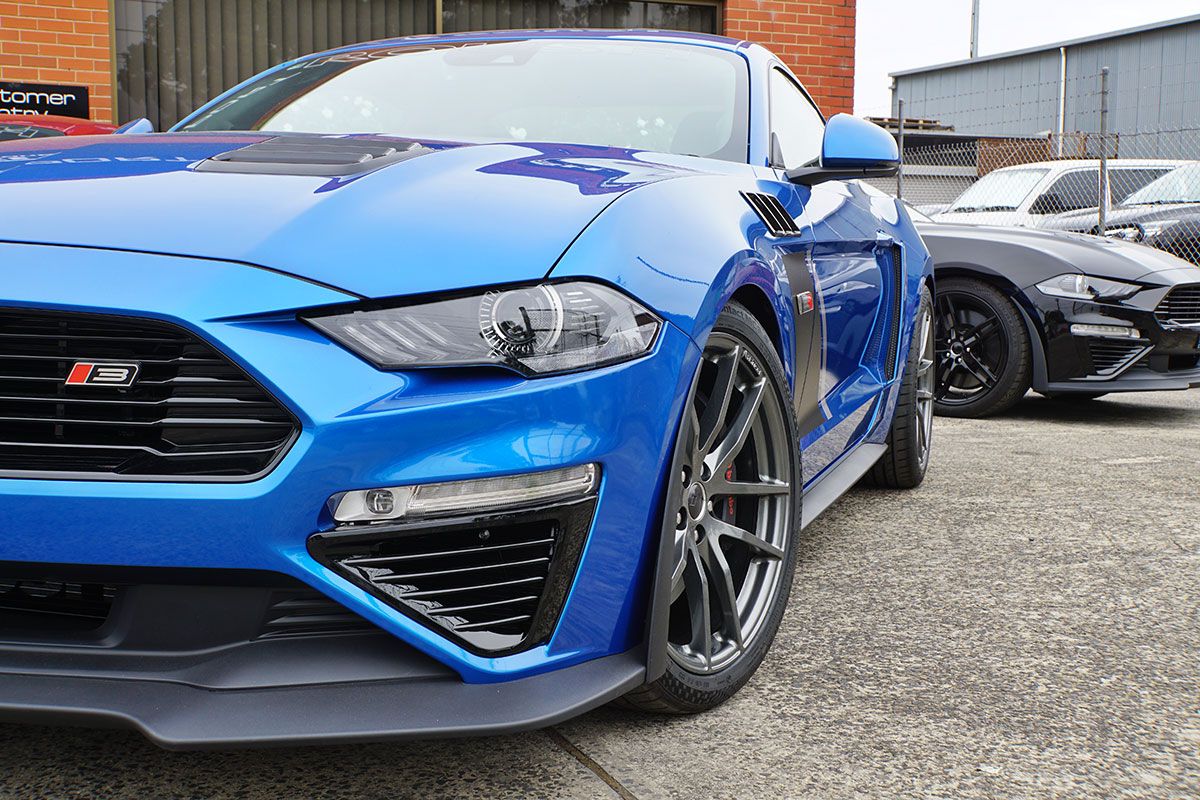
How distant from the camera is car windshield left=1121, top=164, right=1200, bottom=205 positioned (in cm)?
1162

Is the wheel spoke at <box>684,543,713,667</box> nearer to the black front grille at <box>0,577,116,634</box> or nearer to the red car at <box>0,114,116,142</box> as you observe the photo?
the black front grille at <box>0,577,116,634</box>

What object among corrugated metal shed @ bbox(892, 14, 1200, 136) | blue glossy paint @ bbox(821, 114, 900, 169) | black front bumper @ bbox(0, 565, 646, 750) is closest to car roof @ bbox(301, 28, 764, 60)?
blue glossy paint @ bbox(821, 114, 900, 169)

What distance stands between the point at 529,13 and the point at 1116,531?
625 centimetres

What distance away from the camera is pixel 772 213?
2.65m


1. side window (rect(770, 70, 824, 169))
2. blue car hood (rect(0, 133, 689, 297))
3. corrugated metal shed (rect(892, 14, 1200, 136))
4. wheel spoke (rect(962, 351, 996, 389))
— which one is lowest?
wheel spoke (rect(962, 351, 996, 389))

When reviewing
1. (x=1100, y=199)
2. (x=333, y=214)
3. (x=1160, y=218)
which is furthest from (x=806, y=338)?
(x=1160, y=218)

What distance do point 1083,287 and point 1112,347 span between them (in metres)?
0.34

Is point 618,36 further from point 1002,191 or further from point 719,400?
point 1002,191

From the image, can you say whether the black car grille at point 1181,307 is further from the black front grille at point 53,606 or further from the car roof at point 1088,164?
the car roof at point 1088,164

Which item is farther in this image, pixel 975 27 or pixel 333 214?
pixel 975 27

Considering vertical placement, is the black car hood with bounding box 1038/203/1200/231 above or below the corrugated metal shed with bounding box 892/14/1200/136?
below

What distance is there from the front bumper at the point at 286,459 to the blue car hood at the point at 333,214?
0.18 feet

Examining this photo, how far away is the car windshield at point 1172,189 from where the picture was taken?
11.6 meters

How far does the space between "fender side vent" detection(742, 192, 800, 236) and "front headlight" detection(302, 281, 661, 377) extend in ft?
2.66
